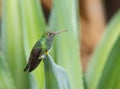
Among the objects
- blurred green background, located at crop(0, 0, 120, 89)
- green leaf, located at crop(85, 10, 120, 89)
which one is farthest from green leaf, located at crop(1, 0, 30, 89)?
green leaf, located at crop(85, 10, 120, 89)

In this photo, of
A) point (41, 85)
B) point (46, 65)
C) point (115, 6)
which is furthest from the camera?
point (115, 6)

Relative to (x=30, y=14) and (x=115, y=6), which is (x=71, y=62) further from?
(x=115, y=6)

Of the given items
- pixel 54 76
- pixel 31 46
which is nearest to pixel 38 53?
pixel 54 76

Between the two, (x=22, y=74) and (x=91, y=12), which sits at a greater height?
(x=22, y=74)

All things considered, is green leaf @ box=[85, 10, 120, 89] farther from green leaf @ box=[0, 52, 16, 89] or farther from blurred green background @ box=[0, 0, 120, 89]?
green leaf @ box=[0, 52, 16, 89]

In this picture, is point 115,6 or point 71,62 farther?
point 115,6

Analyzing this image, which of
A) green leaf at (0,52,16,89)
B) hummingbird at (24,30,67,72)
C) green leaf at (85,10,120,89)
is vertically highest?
hummingbird at (24,30,67,72)

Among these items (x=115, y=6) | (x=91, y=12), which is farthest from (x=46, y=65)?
(x=115, y=6)
